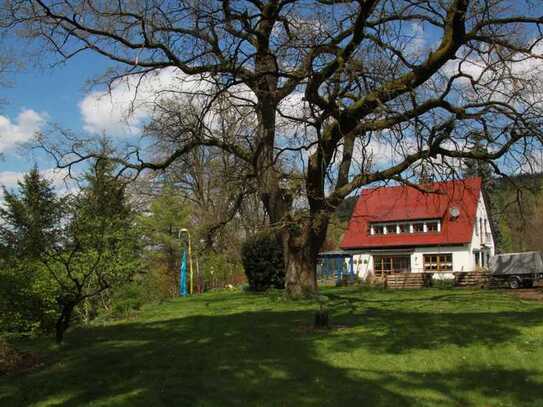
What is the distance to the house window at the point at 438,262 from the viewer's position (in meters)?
41.3

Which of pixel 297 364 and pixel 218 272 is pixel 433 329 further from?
pixel 218 272

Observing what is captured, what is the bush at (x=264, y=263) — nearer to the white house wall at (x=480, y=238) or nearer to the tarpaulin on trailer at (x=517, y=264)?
the tarpaulin on trailer at (x=517, y=264)

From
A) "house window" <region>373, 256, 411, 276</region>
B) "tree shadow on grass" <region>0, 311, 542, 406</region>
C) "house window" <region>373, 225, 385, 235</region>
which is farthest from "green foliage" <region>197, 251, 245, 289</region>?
"tree shadow on grass" <region>0, 311, 542, 406</region>

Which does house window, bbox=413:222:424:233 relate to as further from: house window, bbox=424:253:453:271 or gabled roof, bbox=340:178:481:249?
house window, bbox=424:253:453:271

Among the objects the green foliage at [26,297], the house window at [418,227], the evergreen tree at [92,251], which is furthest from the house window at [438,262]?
the green foliage at [26,297]

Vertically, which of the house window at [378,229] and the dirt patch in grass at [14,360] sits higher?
the house window at [378,229]

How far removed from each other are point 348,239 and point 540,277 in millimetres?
17030

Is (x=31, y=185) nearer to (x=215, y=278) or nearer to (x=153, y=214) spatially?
(x=153, y=214)

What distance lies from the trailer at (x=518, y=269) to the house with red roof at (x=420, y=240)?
852cm

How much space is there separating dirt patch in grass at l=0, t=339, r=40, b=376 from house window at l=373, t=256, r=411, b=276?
119 feet

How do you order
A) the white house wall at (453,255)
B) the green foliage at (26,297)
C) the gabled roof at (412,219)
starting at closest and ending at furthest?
the green foliage at (26,297) < the white house wall at (453,255) < the gabled roof at (412,219)

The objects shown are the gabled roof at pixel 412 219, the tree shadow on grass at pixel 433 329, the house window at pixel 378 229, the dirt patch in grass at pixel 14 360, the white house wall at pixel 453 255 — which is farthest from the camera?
the house window at pixel 378 229

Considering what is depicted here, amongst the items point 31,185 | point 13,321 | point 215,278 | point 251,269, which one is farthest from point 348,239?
point 13,321

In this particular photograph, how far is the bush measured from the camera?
26672 mm
